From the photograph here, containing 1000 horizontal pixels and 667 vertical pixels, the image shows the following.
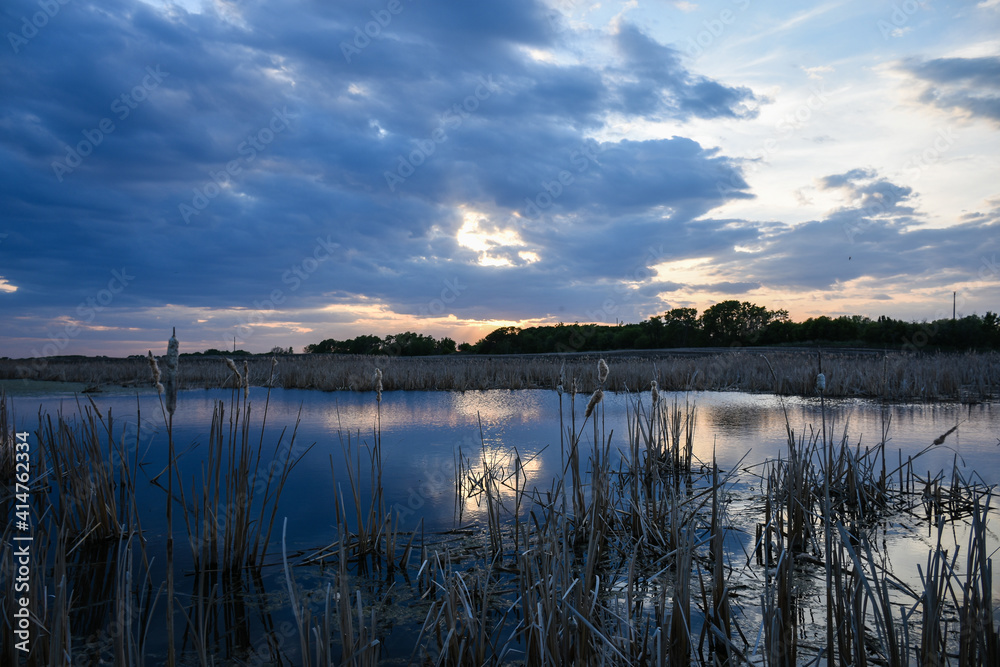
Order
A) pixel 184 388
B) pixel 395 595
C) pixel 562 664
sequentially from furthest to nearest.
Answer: pixel 184 388, pixel 395 595, pixel 562 664

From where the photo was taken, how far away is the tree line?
105 ft

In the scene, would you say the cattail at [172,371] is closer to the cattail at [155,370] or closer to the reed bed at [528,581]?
the reed bed at [528,581]

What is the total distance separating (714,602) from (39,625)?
10.1ft

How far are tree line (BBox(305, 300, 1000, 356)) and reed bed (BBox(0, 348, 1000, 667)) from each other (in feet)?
102

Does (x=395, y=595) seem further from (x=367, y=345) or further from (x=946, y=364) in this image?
(x=367, y=345)

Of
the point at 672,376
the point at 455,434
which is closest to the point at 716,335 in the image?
the point at 672,376

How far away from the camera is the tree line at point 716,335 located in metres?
32.2

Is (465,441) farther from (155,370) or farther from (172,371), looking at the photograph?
(172,371)

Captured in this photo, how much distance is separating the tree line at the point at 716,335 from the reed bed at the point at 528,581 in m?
31.1

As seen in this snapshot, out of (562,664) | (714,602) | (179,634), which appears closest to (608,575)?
(714,602)

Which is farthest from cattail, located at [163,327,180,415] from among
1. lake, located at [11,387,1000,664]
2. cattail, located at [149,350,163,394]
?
lake, located at [11,387,1000,664]

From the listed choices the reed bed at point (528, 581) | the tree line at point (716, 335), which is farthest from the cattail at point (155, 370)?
the tree line at point (716, 335)

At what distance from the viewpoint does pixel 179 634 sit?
2689 mm

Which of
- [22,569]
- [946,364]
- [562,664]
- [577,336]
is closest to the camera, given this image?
[562,664]
